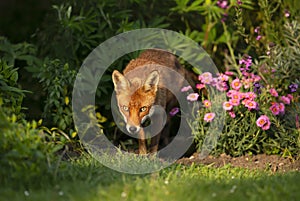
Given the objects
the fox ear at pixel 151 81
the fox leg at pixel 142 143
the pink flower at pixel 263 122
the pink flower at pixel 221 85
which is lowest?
the fox leg at pixel 142 143

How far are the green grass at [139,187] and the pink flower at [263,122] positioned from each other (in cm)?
117

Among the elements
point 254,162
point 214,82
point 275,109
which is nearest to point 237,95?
point 214,82

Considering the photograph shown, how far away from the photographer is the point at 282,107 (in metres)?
6.38

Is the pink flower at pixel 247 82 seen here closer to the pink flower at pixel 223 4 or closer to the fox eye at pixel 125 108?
the fox eye at pixel 125 108

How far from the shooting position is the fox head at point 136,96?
6.27m

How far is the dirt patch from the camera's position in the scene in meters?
6.08

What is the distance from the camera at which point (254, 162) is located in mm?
6277

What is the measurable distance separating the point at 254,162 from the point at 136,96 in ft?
4.69

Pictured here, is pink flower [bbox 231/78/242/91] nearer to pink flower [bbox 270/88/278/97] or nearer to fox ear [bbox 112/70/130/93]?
pink flower [bbox 270/88/278/97]

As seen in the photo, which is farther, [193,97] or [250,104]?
[193,97]

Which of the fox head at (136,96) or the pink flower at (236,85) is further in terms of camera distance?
the pink flower at (236,85)

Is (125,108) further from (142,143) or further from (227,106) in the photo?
(227,106)

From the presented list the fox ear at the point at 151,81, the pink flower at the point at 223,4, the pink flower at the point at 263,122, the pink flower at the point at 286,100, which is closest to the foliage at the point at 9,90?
the fox ear at the point at 151,81

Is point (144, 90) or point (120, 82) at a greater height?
point (120, 82)
